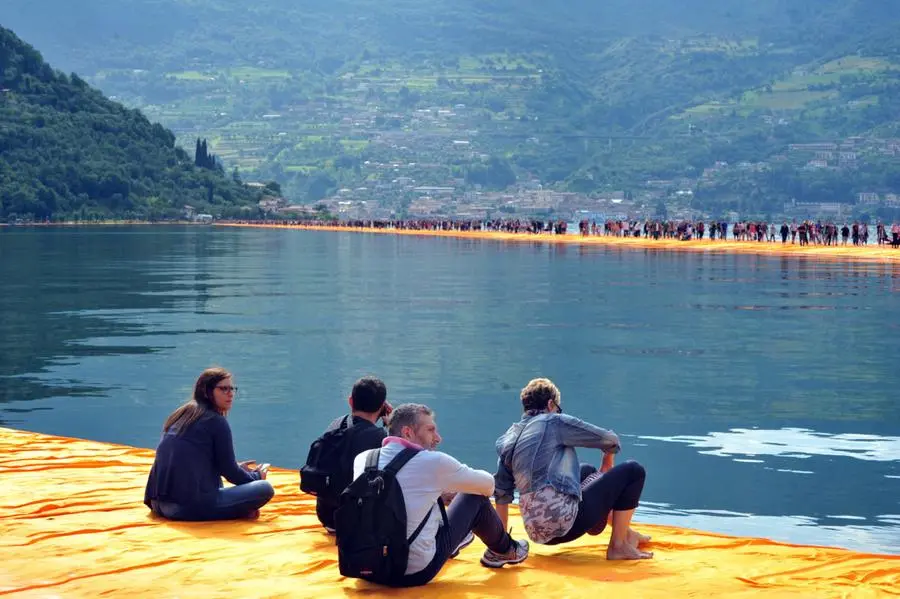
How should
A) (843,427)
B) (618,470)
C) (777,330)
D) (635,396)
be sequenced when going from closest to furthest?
(618,470) < (843,427) < (635,396) < (777,330)

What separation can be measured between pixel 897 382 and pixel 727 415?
6.15 meters

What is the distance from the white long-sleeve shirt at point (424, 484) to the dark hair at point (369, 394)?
2.55 feet

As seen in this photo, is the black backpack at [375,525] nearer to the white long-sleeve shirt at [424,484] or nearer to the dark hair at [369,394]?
the white long-sleeve shirt at [424,484]

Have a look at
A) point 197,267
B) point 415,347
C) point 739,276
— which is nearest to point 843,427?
point 415,347

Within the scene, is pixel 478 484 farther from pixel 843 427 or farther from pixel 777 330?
pixel 777 330

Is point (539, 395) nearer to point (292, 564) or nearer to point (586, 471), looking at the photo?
point (586, 471)

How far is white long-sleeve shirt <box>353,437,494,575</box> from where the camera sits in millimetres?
10680

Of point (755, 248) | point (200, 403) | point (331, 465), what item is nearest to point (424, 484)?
point (331, 465)

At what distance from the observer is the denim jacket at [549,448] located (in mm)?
11430

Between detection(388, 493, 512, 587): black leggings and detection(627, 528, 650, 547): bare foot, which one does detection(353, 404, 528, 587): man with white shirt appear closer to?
detection(388, 493, 512, 587): black leggings

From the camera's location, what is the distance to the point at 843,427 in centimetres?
2386

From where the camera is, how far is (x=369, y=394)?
1166cm

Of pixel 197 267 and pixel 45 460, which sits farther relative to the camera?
pixel 197 267

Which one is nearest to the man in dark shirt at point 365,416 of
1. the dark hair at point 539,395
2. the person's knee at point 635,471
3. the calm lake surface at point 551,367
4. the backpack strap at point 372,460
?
the backpack strap at point 372,460
